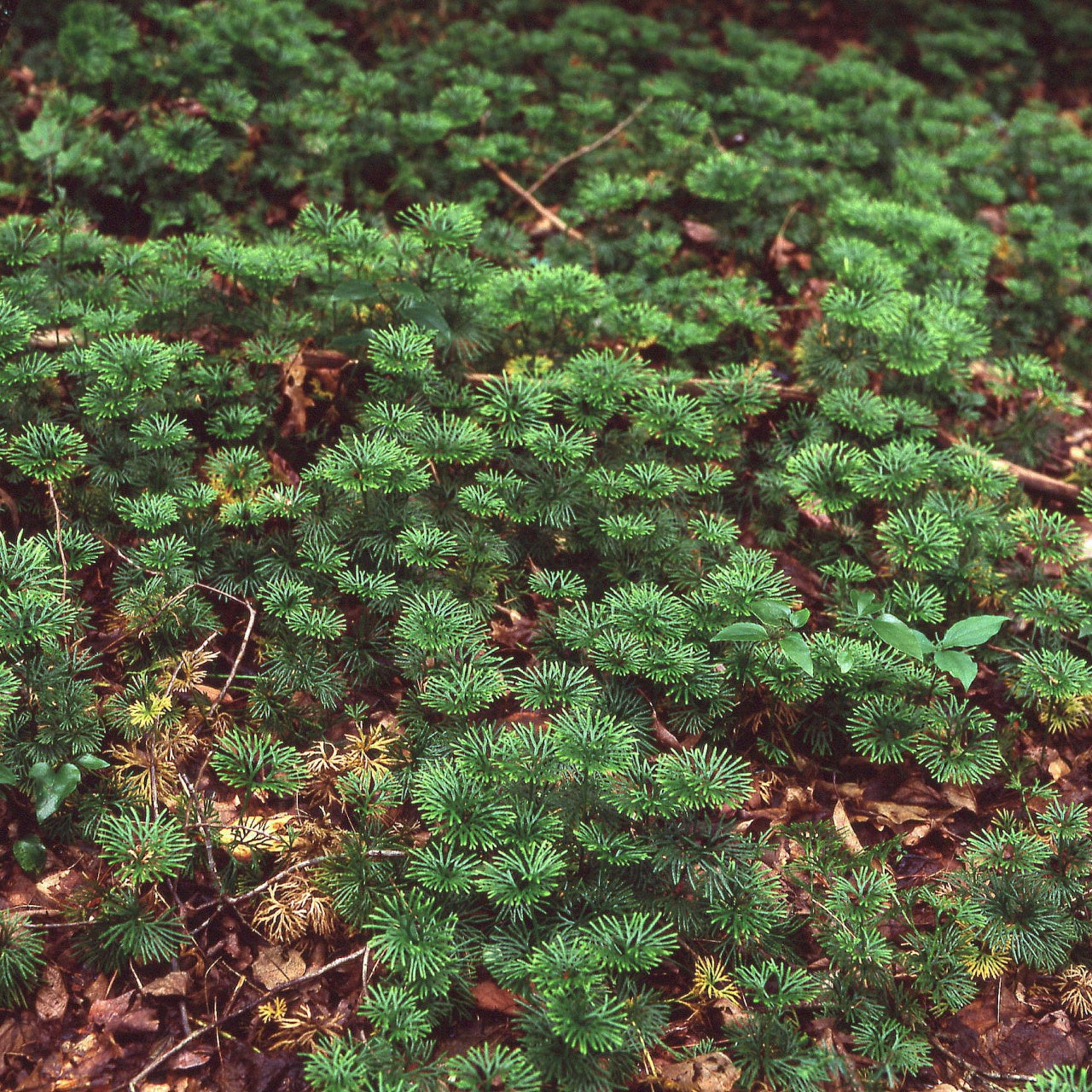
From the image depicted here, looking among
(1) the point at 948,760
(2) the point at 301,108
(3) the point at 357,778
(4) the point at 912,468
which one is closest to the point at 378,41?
(2) the point at 301,108

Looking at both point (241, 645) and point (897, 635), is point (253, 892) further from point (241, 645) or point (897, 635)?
point (897, 635)

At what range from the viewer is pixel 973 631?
2.59 m

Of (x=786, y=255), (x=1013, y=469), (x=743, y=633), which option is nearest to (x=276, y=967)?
(x=743, y=633)

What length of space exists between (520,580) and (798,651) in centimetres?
95

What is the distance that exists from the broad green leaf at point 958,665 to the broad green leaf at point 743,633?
51 cm

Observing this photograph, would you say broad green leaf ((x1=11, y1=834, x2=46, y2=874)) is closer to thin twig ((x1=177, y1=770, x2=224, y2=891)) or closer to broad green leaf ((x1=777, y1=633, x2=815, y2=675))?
thin twig ((x1=177, y1=770, x2=224, y2=891))

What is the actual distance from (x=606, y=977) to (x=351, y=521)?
4.99 feet

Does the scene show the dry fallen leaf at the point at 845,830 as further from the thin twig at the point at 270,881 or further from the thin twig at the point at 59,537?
the thin twig at the point at 59,537

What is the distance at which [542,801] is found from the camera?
232 centimetres

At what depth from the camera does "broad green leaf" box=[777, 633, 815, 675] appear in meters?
2.46

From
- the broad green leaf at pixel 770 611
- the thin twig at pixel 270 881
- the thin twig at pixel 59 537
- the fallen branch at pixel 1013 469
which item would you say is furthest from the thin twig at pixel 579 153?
the thin twig at pixel 270 881

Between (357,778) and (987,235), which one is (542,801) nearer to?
(357,778)

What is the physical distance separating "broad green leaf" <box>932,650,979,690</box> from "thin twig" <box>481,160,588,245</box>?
2694 mm

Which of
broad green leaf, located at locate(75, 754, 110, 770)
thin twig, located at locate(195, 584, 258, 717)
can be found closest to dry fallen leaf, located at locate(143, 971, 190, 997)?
broad green leaf, located at locate(75, 754, 110, 770)
